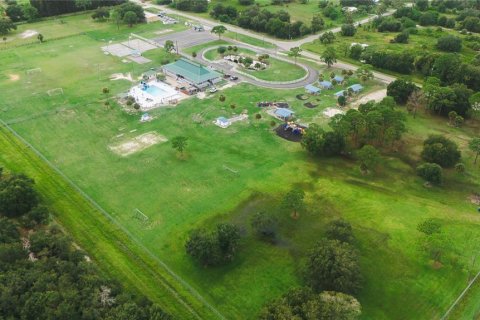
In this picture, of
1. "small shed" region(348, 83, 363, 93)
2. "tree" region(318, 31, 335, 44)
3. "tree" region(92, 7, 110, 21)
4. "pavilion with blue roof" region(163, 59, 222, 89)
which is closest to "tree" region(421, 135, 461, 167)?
"small shed" region(348, 83, 363, 93)

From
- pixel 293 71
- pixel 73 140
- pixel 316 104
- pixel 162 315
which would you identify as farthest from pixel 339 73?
pixel 162 315

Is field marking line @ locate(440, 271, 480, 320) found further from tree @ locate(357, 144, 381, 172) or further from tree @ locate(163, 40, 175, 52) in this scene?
tree @ locate(163, 40, 175, 52)

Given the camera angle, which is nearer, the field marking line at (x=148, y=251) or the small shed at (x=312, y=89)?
the field marking line at (x=148, y=251)

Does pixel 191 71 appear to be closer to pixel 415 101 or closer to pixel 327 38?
pixel 327 38

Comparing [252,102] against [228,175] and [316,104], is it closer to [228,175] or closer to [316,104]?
[316,104]

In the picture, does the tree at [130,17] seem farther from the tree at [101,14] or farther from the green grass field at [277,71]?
the green grass field at [277,71]

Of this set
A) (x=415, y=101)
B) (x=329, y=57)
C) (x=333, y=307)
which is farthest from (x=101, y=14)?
(x=333, y=307)

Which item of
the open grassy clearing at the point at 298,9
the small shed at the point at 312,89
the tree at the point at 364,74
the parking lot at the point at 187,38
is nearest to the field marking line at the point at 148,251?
the small shed at the point at 312,89

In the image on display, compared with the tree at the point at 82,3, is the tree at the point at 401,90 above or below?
below
